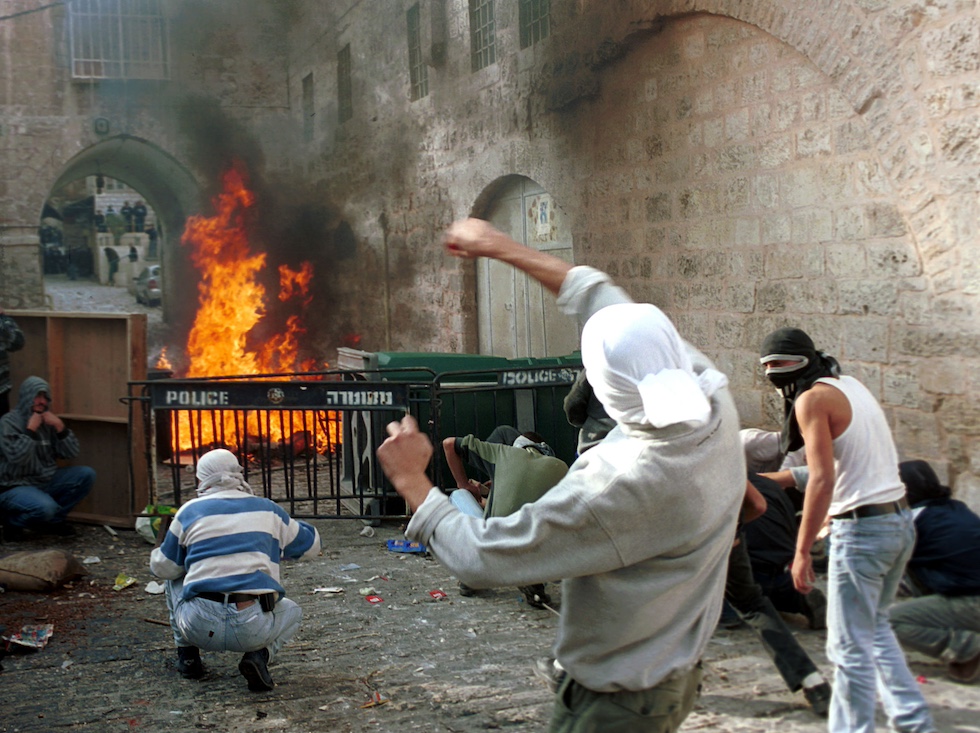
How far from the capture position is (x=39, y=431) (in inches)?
320

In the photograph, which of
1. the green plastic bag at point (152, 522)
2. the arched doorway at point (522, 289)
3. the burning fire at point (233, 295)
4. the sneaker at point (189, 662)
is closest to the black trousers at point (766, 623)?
the sneaker at point (189, 662)

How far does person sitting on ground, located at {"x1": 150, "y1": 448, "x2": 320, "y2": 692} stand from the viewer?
4902mm

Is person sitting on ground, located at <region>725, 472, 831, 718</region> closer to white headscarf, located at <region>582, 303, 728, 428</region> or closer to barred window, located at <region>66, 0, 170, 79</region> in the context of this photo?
white headscarf, located at <region>582, 303, 728, 428</region>

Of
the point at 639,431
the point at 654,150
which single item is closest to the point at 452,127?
the point at 654,150

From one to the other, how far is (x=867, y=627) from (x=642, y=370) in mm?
2433

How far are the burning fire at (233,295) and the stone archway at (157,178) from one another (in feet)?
2.18

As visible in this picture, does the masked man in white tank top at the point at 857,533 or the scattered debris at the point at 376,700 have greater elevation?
the masked man in white tank top at the point at 857,533

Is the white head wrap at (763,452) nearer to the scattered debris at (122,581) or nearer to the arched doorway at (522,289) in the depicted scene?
the scattered debris at (122,581)

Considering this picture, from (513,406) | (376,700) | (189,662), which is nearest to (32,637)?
(189,662)

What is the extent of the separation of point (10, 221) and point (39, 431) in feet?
41.4

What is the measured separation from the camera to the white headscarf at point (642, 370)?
6.61 feet

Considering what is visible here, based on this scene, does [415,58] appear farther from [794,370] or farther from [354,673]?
[794,370]

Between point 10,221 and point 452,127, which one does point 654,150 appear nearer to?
point 452,127

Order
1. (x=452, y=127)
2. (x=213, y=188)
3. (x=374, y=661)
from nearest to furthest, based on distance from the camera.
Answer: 1. (x=374, y=661)
2. (x=452, y=127)
3. (x=213, y=188)
